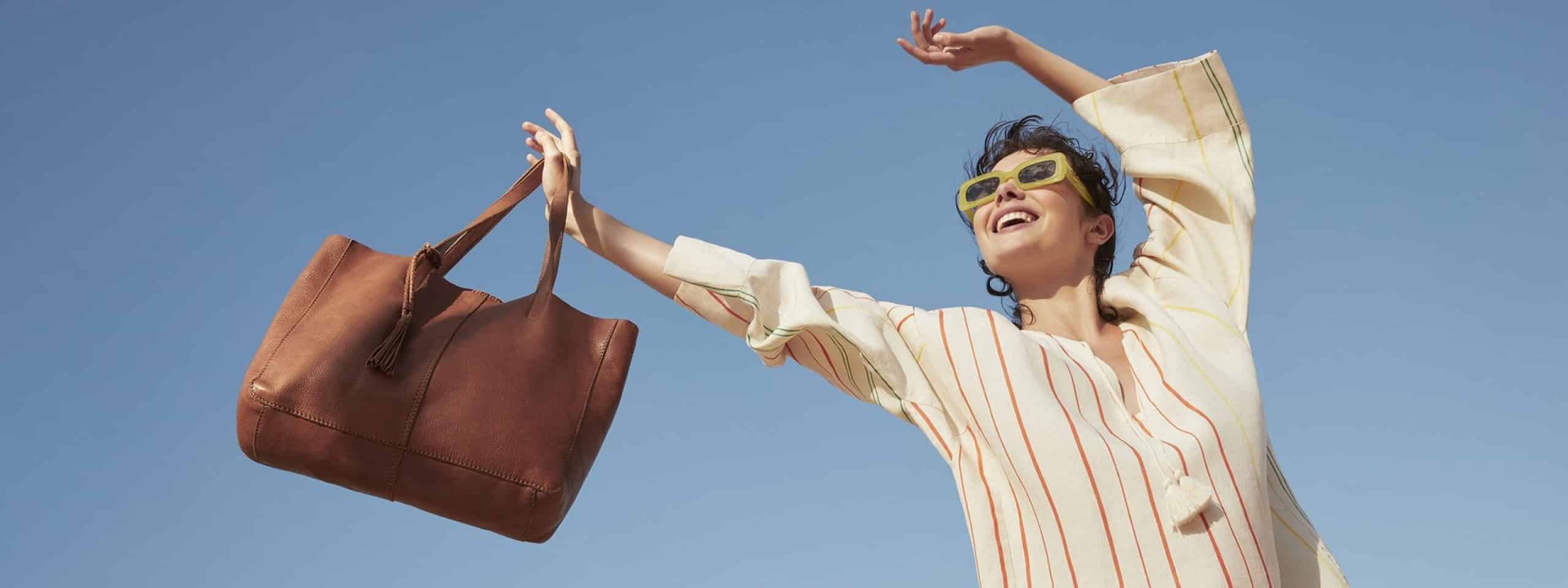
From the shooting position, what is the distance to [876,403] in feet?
12.4

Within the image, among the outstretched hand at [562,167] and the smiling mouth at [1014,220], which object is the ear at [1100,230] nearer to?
the smiling mouth at [1014,220]

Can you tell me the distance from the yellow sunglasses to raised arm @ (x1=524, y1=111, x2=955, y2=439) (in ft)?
1.84

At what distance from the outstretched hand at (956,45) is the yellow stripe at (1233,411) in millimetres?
1179

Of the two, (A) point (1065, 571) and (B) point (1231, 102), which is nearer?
(A) point (1065, 571)

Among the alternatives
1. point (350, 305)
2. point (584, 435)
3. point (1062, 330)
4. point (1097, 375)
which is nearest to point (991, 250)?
point (1062, 330)

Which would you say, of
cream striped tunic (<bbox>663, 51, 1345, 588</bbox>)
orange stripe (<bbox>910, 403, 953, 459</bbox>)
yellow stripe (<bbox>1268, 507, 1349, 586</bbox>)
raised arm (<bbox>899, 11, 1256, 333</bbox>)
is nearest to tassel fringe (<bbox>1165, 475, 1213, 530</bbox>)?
cream striped tunic (<bbox>663, 51, 1345, 588</bbox>)

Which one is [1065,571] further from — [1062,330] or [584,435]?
[584,435]

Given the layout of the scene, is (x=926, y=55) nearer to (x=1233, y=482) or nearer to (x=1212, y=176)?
(x=1212, y=176)

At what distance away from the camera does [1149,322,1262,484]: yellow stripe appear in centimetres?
350

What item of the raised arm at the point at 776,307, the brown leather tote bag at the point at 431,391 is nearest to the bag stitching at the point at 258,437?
the brown leather tote bag at the point at 431,391

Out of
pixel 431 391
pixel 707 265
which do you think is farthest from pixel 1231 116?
pixel 431 391

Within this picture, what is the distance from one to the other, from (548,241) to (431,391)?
540 millimetres

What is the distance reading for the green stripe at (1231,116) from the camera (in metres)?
4.20

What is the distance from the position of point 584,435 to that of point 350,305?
70 cm
